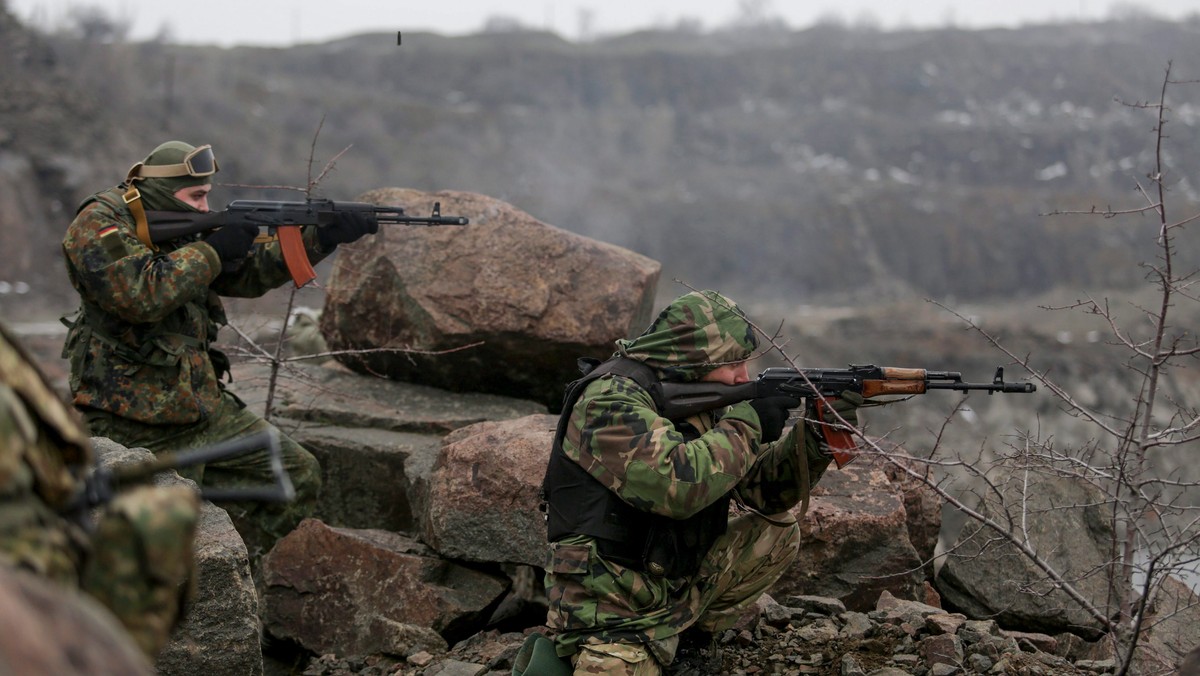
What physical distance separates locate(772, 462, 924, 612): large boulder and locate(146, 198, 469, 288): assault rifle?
2.29 m

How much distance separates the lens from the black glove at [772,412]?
378 centimetres

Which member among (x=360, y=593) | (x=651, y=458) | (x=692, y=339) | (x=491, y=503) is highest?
(x=692, y=339)

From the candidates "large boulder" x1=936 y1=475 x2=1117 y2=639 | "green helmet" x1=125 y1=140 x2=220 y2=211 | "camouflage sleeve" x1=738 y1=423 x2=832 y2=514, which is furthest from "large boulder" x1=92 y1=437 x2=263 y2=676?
"large boulder" x1=936 y1=475 x2=1117 y2=639

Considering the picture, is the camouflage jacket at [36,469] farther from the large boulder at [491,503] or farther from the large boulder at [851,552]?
the large boulder at [851,552]

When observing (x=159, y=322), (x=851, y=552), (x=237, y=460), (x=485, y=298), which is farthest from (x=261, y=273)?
(x=851, y=552)

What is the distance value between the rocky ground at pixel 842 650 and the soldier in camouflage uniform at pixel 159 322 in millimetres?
1067

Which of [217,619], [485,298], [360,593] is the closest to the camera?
[217,619]

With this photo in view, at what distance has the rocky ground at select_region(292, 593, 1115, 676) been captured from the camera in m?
4.05

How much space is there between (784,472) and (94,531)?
259cm

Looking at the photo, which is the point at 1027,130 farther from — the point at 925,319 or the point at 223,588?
the point at 223,588

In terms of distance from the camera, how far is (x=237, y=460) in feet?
16.3

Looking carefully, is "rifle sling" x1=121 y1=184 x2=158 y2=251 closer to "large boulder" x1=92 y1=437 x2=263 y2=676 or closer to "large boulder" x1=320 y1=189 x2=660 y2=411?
"large boulder" x1=92 y1=437 x2=263 y2=676

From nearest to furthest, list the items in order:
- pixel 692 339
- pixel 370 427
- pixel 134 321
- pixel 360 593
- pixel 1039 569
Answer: pixel 692 339 < pixel 134 321 < pixel 360 593 < pixel 1039 569 < pixel 370 427

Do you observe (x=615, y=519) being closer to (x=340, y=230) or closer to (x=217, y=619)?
(x=217, y=619)
